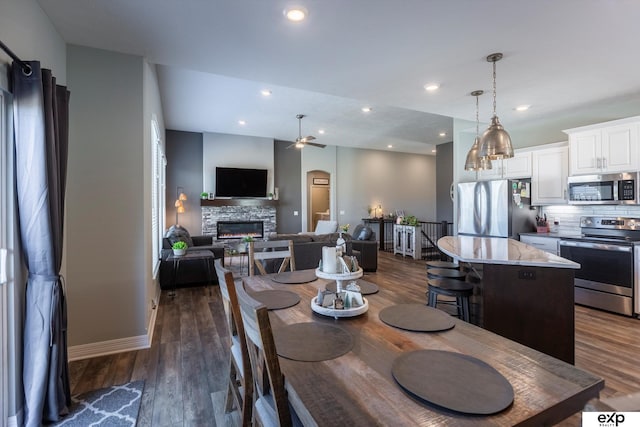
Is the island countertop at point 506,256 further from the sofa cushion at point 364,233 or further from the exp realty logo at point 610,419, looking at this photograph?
the sofa cushion at point 364,233

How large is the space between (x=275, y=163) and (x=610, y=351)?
7624 mm

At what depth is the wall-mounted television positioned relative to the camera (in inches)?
309

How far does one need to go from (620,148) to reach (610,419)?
470cm

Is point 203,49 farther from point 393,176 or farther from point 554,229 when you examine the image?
point 393,176

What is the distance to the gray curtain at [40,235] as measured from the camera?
1783mm

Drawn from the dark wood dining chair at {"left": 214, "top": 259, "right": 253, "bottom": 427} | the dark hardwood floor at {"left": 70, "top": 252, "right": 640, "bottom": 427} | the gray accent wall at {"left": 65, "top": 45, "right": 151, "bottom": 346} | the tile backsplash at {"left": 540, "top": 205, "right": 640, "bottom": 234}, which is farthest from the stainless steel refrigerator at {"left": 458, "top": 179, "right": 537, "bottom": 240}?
the gray accent wall at {"left": 65, "top": 45, "right": 151, "bottom": 346}

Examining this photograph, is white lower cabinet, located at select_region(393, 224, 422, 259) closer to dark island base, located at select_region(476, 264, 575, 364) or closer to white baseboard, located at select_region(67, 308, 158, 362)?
dark island base, located at select_region(476, 264, 575, 364)

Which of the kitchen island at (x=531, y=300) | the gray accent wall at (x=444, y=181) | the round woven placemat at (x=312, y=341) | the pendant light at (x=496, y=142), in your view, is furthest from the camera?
the gray accent wall at (x=444, y=181)

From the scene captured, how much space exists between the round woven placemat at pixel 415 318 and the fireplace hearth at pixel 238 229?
6987mm

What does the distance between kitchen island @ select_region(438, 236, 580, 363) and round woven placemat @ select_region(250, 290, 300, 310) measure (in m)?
1.44

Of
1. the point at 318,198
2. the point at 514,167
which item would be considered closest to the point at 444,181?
the point at 318,198

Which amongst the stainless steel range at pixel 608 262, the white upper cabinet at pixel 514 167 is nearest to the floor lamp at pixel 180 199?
the white upper cabinet at pixel 514 167

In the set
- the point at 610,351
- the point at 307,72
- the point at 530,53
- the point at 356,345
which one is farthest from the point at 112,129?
the point at 610,351

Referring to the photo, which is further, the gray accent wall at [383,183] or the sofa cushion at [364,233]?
the gray accent wall at [383,183]
